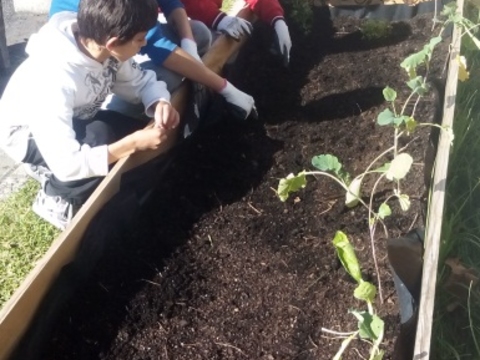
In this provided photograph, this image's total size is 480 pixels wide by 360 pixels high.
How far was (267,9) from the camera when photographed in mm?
4055

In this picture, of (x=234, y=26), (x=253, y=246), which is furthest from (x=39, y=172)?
(x=234, y=26)

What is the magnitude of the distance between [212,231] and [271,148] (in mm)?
591

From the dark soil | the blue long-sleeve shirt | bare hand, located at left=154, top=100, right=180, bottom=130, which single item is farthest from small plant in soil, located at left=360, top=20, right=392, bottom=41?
bare hand, located at left=154, top=100, right=180, bottom=130

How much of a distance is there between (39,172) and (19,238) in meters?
0.28

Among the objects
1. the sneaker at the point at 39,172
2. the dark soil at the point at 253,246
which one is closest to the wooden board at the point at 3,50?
the sneaker at the point at 39,172

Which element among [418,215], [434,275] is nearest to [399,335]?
[434,275]

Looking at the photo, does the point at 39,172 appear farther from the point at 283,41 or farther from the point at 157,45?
the point at 283,41

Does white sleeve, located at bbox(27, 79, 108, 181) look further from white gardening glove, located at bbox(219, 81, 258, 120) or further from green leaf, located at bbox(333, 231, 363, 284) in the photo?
green leaf, located at bbox(333, 231, 363, 284)

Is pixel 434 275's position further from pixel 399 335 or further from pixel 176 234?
pixel 176 234

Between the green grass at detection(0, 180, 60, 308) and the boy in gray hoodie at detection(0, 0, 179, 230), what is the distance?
67 millimetres

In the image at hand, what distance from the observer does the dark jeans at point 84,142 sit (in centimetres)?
288

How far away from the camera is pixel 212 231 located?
9.45ft

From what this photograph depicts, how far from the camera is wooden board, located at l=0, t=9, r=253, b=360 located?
2.30m

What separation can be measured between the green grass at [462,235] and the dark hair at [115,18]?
1.31 m
